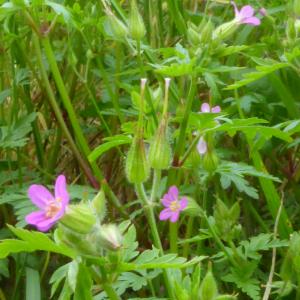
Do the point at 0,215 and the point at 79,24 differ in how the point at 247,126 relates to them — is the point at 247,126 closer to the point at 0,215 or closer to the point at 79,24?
the point at 79,24

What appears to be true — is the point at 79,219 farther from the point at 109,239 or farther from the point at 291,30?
the point at 291,30

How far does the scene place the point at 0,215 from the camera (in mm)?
1730

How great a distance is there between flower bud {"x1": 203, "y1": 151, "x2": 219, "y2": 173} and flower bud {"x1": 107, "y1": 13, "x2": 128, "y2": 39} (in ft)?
0.95

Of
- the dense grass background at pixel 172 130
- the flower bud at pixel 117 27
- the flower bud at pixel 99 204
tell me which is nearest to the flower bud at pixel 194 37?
the dense grass background at pixel 172 130

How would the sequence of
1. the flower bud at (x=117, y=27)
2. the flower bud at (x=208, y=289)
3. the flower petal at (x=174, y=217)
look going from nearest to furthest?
the flower bud at (x=208, y=289)
the flower petal at (x=174, y=217)
the flower bud at (x=117, y=27)

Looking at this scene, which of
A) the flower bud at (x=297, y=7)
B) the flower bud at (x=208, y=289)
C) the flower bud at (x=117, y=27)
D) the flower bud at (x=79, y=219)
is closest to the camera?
the flower bud at (x=79, y=219)

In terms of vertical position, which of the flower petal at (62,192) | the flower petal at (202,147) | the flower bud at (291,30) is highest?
the flower bud at (291,30)

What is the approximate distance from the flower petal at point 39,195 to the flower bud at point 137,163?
0.42 feet

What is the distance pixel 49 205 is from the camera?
0.90 m

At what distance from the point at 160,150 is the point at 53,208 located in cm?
21

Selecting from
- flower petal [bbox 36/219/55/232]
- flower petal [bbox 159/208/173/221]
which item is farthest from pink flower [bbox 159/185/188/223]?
flower petal [bbox 36/219/55/232]

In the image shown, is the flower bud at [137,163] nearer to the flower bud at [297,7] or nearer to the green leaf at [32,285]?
the green leaf at [32,285]

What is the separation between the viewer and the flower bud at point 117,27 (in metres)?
1.37

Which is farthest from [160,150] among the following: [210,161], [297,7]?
[297,7]
